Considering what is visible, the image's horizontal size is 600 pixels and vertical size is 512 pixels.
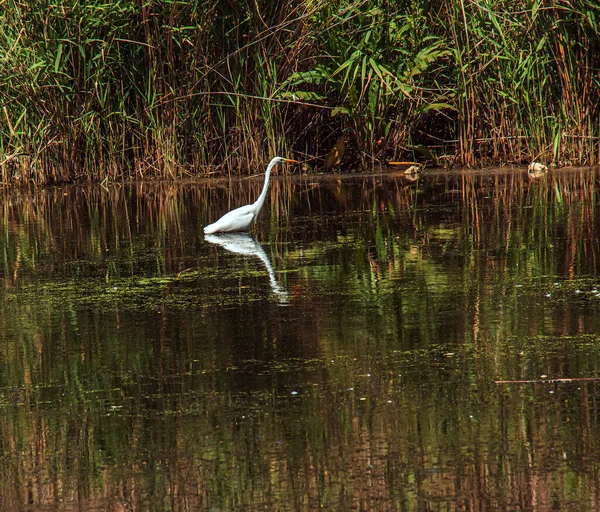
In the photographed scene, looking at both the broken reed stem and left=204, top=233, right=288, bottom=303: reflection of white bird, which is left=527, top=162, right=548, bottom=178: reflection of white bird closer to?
left=204, top=233, right=288, bottom=303: reflection of white bird

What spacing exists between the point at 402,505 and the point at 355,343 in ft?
5.84

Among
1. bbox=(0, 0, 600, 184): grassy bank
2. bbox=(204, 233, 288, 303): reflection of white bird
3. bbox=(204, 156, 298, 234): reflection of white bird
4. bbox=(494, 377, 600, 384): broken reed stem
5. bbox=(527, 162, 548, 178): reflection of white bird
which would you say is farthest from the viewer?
bbox=(0, 0, 600, 184): grassy bank

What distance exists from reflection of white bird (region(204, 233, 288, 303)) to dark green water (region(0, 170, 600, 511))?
0.13ft

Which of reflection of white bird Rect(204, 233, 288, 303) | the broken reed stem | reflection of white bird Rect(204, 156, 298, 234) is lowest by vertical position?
the broken reed stem

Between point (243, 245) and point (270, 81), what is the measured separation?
511 cm

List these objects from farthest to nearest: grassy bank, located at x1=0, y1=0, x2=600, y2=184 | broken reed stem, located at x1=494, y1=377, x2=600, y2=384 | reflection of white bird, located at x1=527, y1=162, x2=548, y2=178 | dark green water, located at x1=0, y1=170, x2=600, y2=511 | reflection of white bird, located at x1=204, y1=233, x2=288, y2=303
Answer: grassy bank, located at x1=0, y1=0, x2=600, y2=184
reflection of white bird, located at x1=527, y1=162, x2=548, y2=178
reflection of white bird, located at x1=204, y1=233, x2=288, y2=303
broken reed stem, located at x1=494, y1=377, x2=600, y2=384
dark green water, located at x1=0, y1=170, x2=600, y2=511

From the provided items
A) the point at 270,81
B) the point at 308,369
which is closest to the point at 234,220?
the point at 308,369

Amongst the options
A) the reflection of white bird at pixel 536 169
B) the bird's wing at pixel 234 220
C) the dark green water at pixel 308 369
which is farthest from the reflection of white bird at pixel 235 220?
the reflection of white bird at pixel 536 169

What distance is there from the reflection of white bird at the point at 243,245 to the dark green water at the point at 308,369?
0.04m

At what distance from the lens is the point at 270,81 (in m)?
12.8

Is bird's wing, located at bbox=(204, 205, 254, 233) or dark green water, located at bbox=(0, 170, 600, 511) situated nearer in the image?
dark green water, located at bbox=(0, 170, 600, 511)

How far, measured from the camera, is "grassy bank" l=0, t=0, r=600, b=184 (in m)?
12.1

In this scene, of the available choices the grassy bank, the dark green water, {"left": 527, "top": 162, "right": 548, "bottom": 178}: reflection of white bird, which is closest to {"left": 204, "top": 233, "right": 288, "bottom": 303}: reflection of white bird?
the dark green water

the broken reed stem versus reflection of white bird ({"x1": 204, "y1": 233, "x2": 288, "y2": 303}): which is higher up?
reflection of white bird ({"x1": 204, "y1": 233, "x2": 288, "y2": 303})
